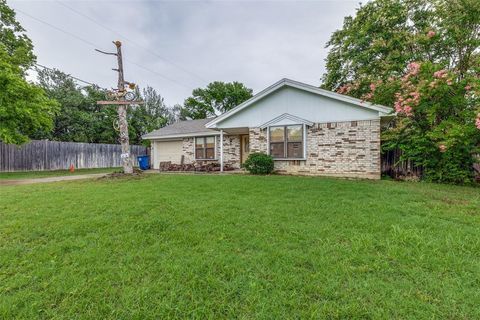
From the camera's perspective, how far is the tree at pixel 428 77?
696cm

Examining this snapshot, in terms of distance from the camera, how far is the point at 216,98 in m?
30.7

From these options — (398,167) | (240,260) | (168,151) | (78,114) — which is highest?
(78,114)

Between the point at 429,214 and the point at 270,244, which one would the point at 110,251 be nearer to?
the point at 270,244

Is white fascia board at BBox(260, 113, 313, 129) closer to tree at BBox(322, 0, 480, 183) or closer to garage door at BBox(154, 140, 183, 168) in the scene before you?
tree at BBox(322, 0, 480, 183)

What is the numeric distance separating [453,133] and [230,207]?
272 inches

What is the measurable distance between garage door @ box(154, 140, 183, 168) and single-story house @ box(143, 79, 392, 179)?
4567mm

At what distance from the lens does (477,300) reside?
1.87 metres

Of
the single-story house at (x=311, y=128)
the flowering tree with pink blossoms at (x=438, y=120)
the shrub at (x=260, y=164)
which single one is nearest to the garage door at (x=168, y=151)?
the single-story house at (x=311, y=128)

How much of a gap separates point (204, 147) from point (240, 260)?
38.8ft

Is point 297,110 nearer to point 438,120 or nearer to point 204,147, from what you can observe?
point 438,120

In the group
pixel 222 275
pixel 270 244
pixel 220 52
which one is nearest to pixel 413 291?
pixel 270 244

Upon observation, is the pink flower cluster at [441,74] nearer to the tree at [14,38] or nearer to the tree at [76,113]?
the tree at [14,38]

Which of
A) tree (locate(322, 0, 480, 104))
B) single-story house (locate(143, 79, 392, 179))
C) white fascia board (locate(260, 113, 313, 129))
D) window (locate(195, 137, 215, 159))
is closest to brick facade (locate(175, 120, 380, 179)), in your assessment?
single-story house (locate(143, 79, 392, 179))

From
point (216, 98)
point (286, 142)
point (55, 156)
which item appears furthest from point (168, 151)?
point (216, 98)
